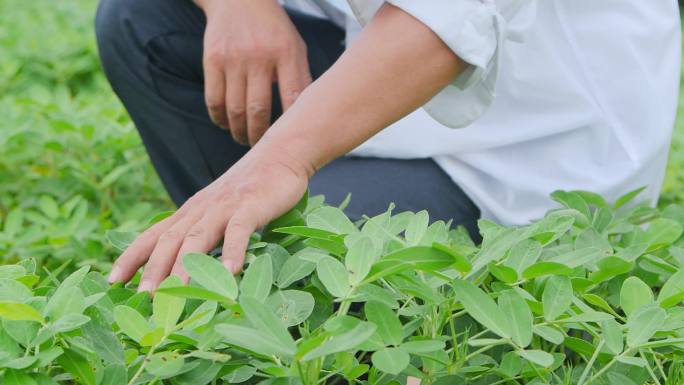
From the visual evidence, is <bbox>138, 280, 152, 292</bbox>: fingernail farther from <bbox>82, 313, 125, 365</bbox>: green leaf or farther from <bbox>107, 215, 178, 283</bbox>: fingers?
<bbox>82, 313, 125, 365</bbox>: green leaf

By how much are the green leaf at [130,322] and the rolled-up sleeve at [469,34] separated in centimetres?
52

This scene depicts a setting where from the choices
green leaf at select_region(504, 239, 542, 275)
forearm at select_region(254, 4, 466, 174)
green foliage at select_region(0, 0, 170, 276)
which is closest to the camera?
green leaf at select_region(504, 239, 542, 275)

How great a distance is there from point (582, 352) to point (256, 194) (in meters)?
0.39

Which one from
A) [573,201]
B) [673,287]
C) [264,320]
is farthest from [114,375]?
[573,201]

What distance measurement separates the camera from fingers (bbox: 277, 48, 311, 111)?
5.53ft

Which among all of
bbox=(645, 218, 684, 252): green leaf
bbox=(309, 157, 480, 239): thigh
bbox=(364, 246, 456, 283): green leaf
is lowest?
bbox=(309, 157, 480, 239): thigh

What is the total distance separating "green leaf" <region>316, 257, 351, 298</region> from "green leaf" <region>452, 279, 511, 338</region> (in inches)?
3.8

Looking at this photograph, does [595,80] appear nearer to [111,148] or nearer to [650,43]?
[650,43]

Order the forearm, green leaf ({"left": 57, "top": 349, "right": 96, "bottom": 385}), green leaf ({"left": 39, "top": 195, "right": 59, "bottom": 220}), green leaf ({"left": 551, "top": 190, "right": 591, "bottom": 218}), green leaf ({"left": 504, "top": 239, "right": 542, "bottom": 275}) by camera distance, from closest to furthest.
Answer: green leaf ({"left": 57, "top": 349, "right": 96, "bottom": 385})
green leaf ({"left": 504, "top": 239, "right": 542, "bottom": 275})
the forearm
green leaf ({"left": 551, "top": 190, "right": 591, "bottom": 218})
green leaf ({"left": 39, "top": 195, "right": 59, "bottom": 220})

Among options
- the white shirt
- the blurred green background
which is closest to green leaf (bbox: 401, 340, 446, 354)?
the white shirt

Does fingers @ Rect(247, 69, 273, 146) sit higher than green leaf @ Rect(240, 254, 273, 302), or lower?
lower

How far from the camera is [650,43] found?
5.29 ft

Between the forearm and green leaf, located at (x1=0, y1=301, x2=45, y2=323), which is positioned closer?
green leaf, located at (x1=0, y1=301, x2=45, y2=323)

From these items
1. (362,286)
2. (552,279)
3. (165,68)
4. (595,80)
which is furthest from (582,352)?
(165,68)
